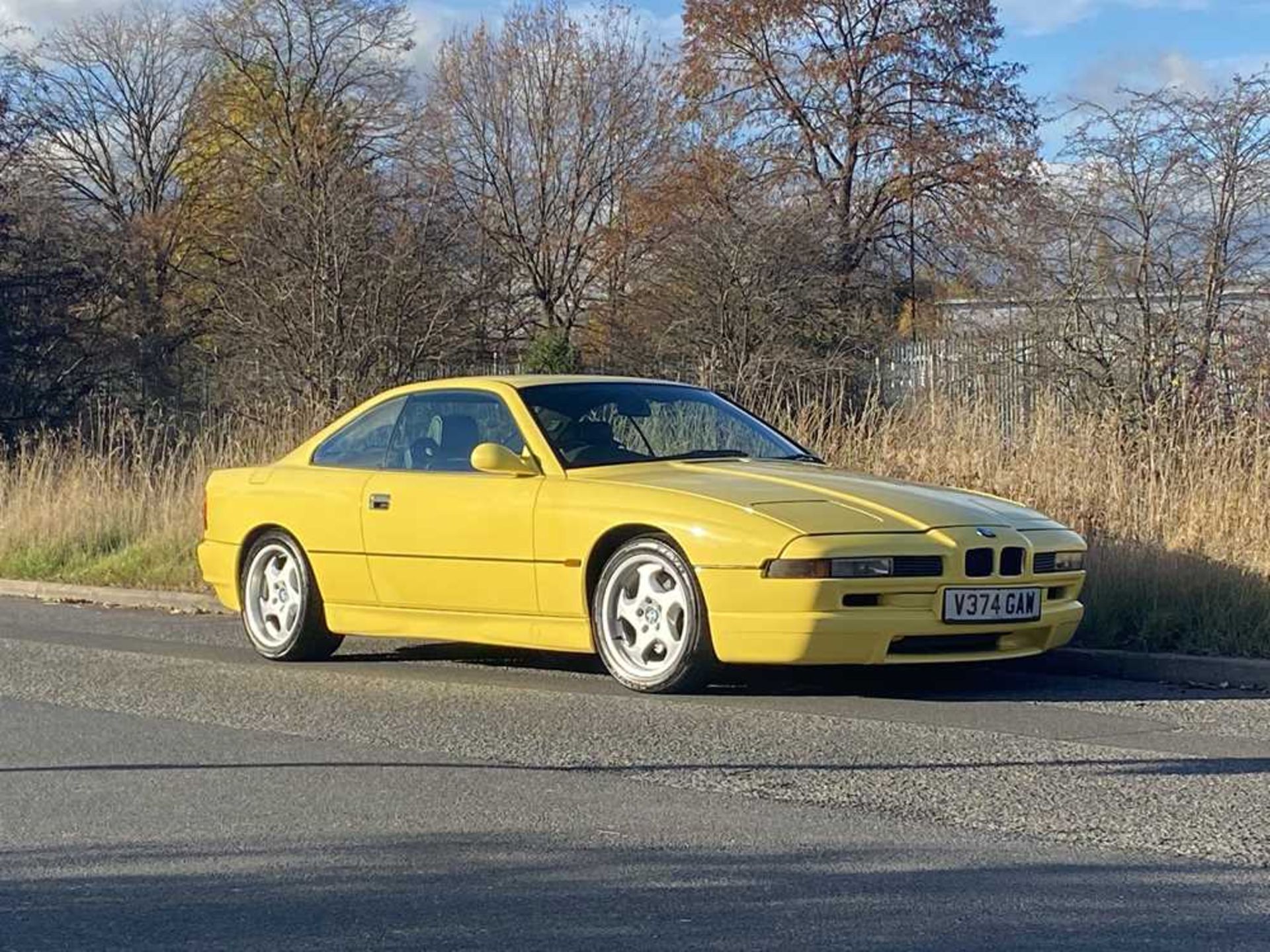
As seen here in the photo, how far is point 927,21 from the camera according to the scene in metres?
35.9

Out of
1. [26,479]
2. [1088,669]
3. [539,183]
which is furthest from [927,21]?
[1088,669]

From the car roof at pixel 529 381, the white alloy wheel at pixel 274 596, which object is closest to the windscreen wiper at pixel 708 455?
the car roof at pixel 529 381

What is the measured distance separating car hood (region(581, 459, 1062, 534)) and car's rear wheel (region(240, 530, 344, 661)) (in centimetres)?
194

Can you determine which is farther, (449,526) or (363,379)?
(363,379)

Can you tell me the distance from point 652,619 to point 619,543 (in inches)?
15.8

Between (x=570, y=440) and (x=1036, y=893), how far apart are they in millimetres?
4399

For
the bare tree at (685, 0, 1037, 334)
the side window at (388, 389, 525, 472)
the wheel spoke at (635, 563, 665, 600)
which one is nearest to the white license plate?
the wheel spoke at (635, 563, 665, 600)

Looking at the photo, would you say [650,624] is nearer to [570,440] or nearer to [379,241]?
[570,440]

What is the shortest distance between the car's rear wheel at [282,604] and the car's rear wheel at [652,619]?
6.70ft

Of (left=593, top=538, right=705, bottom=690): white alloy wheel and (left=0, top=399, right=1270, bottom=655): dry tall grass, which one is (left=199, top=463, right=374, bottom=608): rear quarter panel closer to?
(left=593, top=538, right=705, bottom=690): white alloy wheel

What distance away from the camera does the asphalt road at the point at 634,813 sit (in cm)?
448

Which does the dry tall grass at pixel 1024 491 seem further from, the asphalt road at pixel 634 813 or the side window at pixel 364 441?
the side window at pixel 364 441

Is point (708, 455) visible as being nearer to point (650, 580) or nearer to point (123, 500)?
point (650, 580)

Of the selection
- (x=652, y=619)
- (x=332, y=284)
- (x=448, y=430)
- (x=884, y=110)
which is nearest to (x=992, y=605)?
(x=652, y=619)
